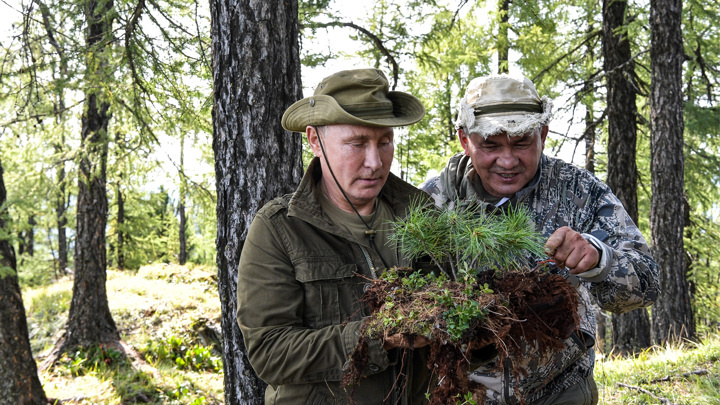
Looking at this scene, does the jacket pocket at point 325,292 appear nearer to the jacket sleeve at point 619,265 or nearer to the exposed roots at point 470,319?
the exposed roots at point 470,319

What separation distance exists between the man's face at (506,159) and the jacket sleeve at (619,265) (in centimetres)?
37

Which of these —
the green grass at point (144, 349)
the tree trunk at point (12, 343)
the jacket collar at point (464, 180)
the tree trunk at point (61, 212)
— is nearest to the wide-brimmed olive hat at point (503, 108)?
the jacket collar at point (464, 180)

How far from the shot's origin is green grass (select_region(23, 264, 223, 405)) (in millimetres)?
7914

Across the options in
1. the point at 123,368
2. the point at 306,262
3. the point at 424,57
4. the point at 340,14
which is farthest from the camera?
the point at 123,368

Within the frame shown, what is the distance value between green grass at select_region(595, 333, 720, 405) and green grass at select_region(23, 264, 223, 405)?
5370mm

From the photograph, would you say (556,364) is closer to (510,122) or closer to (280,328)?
(510,122)

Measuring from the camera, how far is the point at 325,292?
209cm

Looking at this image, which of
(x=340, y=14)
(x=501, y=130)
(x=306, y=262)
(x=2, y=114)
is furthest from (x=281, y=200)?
(x=2, y=114)

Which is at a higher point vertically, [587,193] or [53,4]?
[53,4]

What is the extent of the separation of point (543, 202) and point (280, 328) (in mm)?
1406

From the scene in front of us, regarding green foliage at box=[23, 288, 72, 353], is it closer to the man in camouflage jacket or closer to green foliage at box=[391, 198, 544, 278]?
the man in camouflage jacket

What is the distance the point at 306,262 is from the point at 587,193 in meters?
1.40

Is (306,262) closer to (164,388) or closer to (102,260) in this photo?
(164,388)

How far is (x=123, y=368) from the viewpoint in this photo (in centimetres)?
875
